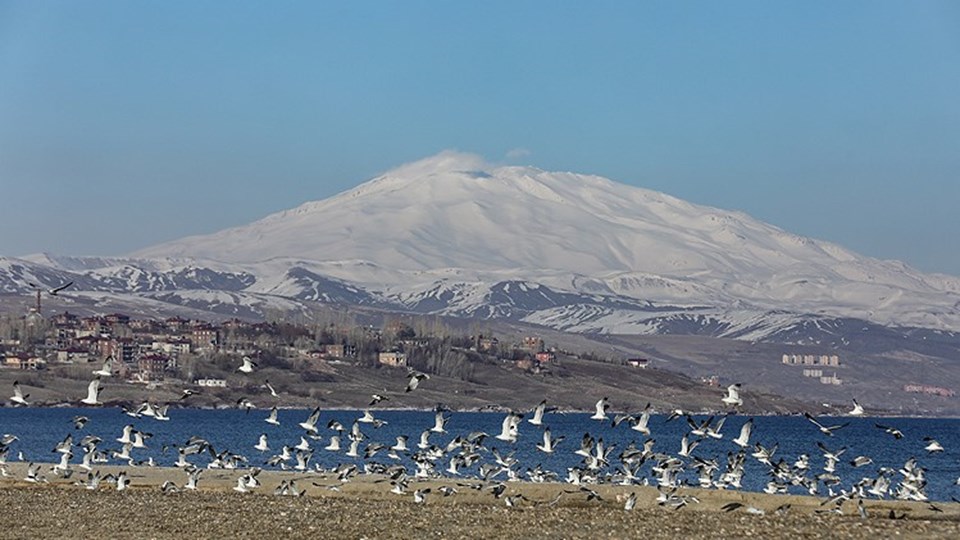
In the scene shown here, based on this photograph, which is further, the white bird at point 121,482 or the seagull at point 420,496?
the white bird at point 121,482

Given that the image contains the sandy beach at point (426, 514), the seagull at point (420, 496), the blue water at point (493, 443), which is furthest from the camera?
the blue water at point (493, 443)

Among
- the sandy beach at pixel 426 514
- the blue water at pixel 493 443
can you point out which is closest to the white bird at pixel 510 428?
the sandy beach at pixel 426 514

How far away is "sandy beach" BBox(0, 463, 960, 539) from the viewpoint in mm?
35688

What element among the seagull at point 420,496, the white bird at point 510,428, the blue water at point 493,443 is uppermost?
the white bird at point 510,428

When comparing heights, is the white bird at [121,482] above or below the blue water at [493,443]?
above

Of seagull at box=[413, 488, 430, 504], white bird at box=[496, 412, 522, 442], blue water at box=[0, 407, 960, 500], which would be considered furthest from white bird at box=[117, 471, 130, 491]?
blue water at box=[0, 407, 960, 500]

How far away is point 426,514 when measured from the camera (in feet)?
130

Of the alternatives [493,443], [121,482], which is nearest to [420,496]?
[121,482]

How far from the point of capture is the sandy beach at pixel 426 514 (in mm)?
35688

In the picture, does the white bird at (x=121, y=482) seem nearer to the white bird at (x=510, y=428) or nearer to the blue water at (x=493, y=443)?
the white bird at (x=510, y=428)

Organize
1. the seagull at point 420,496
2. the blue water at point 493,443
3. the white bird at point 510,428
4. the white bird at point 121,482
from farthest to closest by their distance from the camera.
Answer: the blue water at point 493,443 < the white bird at point 510,428 < the white bird at point 121,482 < the seagull at point 420,496

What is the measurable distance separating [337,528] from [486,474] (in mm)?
14128

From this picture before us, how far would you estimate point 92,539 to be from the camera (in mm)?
34094

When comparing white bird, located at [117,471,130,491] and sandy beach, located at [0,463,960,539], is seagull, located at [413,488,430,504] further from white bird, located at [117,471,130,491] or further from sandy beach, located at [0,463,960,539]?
white bird, located at [117,471,130,491]
